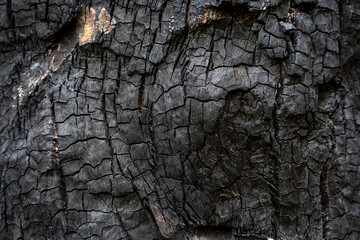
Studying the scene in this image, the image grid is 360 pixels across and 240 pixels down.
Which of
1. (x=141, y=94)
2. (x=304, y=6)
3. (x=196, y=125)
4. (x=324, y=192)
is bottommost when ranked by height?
(x=324, y=192)

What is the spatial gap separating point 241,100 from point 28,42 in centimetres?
86

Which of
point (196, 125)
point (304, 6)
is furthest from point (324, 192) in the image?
point (304, 6)

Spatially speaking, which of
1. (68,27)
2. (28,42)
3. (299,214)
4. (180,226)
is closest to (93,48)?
(68,27)

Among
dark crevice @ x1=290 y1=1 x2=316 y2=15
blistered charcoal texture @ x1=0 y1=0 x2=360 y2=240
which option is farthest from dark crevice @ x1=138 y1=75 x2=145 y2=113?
dark crevice @ x1=290 y1=1 x2=316 y2=15

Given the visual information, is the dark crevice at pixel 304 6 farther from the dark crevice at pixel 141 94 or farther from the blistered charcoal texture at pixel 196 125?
the dark crevice at pixel 141 94

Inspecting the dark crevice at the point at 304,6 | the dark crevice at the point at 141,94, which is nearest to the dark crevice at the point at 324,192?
the dark crevice at the point at 304,6

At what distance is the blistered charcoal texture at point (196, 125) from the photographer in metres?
1.23

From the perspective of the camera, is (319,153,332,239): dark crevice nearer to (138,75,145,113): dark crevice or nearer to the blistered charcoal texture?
the blistered charcoal texture

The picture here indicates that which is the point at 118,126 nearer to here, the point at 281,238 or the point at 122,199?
the point at 122,199

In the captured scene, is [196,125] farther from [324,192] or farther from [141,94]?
[324,192]

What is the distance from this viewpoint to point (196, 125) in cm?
125

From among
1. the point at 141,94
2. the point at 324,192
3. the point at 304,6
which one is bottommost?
the point at 324,192

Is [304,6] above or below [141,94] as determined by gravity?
above

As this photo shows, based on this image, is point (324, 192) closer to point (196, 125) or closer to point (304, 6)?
point (196, 125)
